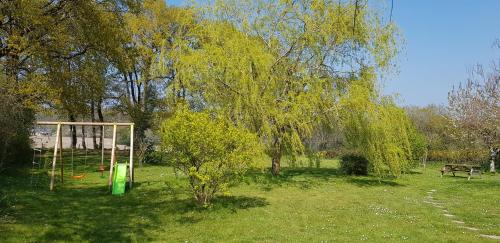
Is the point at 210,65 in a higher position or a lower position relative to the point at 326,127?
higher

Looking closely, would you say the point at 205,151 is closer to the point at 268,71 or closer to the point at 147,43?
the point at 268,71

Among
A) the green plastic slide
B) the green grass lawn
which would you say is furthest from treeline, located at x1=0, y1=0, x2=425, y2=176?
the green plastic slide

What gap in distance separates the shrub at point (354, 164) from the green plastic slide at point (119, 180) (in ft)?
40.9

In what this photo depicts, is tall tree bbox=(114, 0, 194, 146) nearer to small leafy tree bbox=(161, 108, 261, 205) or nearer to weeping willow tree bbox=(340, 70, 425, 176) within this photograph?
weeping willow tree bbox=(340, 70, 425, 176)

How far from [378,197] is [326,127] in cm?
434

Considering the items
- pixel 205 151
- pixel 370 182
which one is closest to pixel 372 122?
pixel 370 182

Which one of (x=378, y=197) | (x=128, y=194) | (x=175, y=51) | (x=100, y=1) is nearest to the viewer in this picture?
(x=128, y=194)

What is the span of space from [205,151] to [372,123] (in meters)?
8.50

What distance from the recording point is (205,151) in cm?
1042

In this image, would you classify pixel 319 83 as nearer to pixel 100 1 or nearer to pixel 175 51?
pixel 175 51

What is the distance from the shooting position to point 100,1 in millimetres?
22953

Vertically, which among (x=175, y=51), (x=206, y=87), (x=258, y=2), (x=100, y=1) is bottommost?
(x=206, y=87)

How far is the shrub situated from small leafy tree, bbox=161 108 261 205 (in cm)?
1258

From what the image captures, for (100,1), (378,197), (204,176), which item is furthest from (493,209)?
(100,1)
